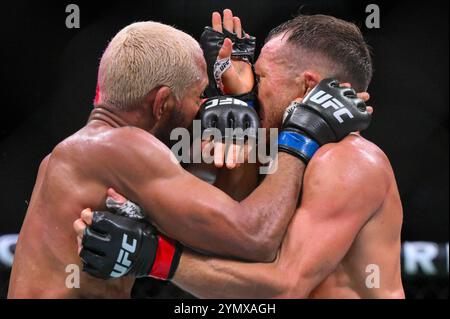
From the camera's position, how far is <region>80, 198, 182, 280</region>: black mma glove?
2121 mm

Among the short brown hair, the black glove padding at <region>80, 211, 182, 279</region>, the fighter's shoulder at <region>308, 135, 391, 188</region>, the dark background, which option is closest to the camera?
the black glove padding at <region>80, 211, 182, 279</region>

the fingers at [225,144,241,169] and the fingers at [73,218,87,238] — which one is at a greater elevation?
the fingers at [225,144,241,169]

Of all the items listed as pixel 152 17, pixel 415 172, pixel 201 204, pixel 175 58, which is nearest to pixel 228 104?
pixel 175 58

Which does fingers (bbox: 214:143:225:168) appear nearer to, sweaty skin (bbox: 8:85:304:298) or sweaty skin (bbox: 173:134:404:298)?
sweaty skin (bbox: 8:85:304:298)

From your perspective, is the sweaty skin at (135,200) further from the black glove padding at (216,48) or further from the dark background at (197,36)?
the dark background at (197,36)

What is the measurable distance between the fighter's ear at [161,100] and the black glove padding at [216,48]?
1.49 feet

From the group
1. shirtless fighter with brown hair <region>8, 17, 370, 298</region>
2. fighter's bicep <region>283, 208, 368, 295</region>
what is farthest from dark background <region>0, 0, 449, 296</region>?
fighter's bicep <region>283, 208, 368, 295</region>

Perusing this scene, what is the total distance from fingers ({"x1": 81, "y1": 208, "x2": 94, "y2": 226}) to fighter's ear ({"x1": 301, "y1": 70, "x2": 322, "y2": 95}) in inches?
36.7

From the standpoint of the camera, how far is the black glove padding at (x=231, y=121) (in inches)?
93.2

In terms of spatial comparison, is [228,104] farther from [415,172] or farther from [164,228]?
[415,172]

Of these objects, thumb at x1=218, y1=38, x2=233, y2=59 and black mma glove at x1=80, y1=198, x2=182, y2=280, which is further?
thumb at x1=218, y1=38, x2=233, y2=59


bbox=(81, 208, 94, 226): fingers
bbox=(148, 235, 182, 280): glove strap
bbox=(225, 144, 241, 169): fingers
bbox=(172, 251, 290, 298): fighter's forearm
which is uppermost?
bbox=(225, 144, 241, 169): fingers

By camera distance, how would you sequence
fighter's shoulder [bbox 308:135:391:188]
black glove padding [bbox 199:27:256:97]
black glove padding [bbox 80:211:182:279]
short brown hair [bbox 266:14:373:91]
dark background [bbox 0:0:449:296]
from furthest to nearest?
dark background [bbox 0:0:449:296] → black glove padding [bbox 199:27:256:97] → short brown hair [bbox 266:14:373:91] → fighter's shoulder [bbox 308:135:391:188] → black glove padding [bbox 80:211:182:279]

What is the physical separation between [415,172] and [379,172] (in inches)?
54.0
